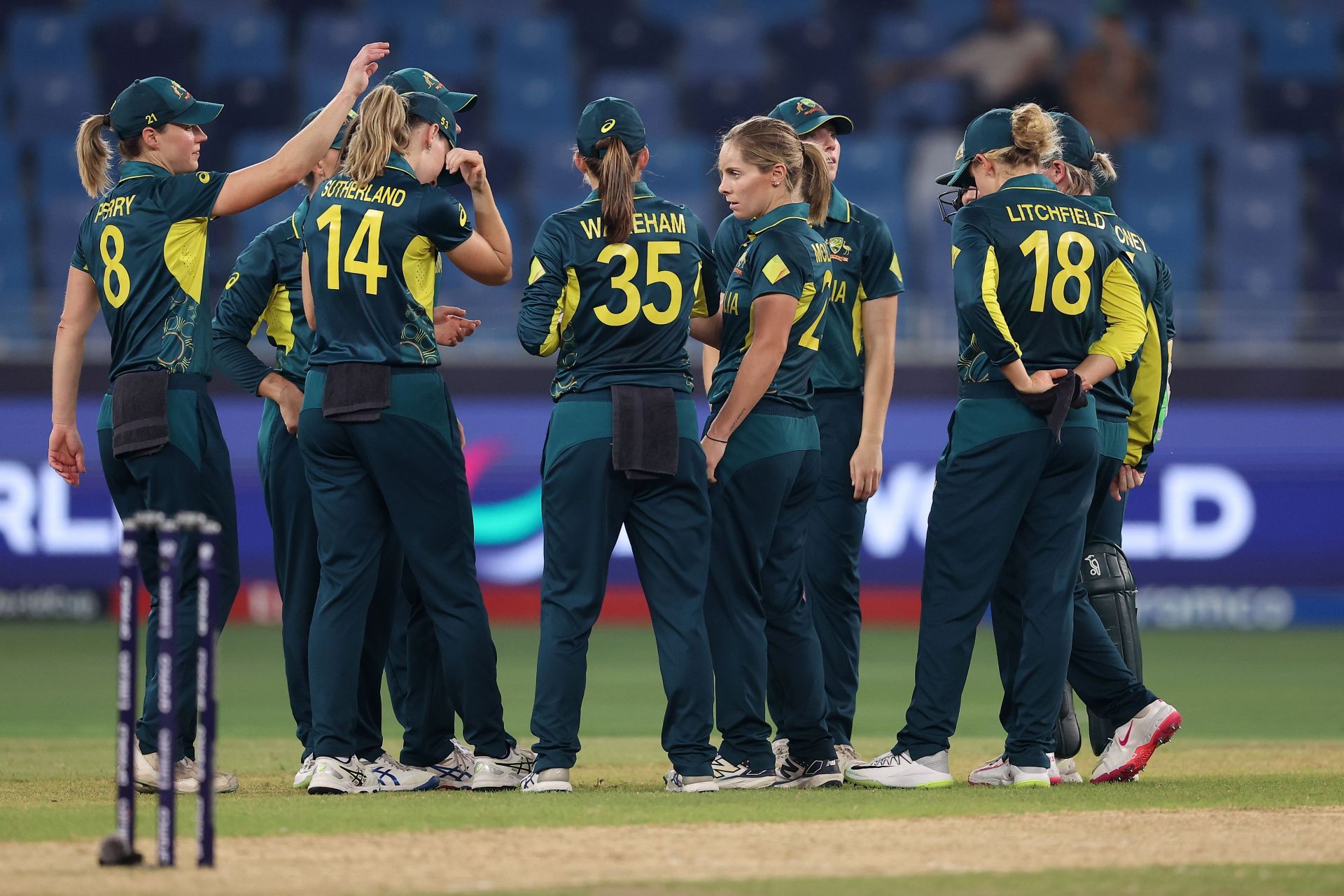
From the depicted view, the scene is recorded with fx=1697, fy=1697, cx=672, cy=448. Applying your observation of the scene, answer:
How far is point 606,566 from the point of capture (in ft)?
19.5

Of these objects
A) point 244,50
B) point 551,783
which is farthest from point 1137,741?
point 244,50

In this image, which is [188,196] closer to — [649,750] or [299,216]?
[299,216]

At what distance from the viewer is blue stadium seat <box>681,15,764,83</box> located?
760 inches

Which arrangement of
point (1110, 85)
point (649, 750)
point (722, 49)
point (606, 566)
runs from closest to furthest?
point (606, 566), point (649, 750), point (1110, 85), point (722, 49)

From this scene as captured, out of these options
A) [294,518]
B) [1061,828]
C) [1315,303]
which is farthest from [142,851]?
[1315,303]

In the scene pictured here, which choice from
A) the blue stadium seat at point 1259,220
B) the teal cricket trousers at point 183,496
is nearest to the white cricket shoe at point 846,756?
the teal cricket trousers at point 183,496

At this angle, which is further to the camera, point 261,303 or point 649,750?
point 649,750

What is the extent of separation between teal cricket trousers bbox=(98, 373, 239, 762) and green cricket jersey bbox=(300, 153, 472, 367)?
574 millimetres

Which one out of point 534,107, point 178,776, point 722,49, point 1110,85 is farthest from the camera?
point 722,49

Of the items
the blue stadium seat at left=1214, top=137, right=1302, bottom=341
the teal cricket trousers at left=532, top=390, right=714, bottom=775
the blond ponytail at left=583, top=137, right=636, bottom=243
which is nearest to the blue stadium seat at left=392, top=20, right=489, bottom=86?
the blue stadium seat at left=1214, top=137, right=1302, bottom=341

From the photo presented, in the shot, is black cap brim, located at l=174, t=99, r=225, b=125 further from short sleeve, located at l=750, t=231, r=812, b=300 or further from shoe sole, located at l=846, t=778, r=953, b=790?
shoe sole, located at l=846, t=778, r=953, b=790

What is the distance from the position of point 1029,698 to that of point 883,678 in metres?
4.93

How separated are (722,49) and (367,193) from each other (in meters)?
14.2

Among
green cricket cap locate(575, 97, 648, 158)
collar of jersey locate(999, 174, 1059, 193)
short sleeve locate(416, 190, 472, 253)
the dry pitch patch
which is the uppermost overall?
green cricket cap locate(575, 97, 648, 158)
